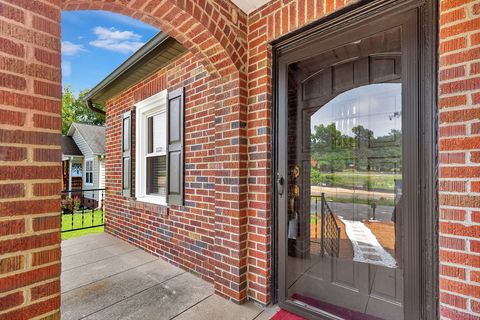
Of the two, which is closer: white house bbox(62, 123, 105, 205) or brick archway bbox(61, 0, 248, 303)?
brick archway bbox(61, 0, 248, 303)

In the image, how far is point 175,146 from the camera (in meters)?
3.13

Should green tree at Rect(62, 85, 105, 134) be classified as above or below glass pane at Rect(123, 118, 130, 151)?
above

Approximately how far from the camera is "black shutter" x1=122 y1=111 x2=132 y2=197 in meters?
4.05

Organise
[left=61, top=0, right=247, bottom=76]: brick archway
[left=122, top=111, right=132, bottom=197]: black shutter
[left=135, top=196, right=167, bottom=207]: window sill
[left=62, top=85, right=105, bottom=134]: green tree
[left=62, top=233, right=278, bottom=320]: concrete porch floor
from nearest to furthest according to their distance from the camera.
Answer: [left=61, top=0, right=247, bottom=76]: brick archway < [left=62, top=233, right=278, bottom=320]: concrete porch floor < [left=135, top=196, right=167, bottom=207]: window sill < [left=122, top=111, right=132, bottom=197]: black shutter < [left=62, top=85, right=105, bottom=134]: green tree

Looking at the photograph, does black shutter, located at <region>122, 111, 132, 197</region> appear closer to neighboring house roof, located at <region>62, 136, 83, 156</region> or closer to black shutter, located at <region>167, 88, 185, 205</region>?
black shutter, located at <region>167, 88, 185, 205</region>

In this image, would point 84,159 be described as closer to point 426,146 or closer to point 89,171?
point 89,171

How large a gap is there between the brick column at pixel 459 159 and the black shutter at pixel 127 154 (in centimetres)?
404

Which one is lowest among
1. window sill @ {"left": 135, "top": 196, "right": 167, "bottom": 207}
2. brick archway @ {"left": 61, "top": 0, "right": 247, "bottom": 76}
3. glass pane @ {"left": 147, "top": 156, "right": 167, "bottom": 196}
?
window sill @ {"left": 135, "top": 196, "right": 167, "bottom": 207}

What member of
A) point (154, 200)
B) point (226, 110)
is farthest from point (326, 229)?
point (154, 200)

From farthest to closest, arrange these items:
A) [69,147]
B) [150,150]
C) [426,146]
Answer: [69,147] < [150,150] < [426,146]

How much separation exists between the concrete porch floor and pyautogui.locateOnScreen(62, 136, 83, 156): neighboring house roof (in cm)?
1016

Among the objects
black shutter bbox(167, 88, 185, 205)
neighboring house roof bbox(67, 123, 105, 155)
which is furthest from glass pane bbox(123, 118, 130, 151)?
neighboring house roof bbox(67, 123, 105, 155)

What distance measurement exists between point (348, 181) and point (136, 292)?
231cm

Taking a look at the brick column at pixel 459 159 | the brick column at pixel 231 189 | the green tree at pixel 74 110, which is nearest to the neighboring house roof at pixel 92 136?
the green tree at pixel 74 110
